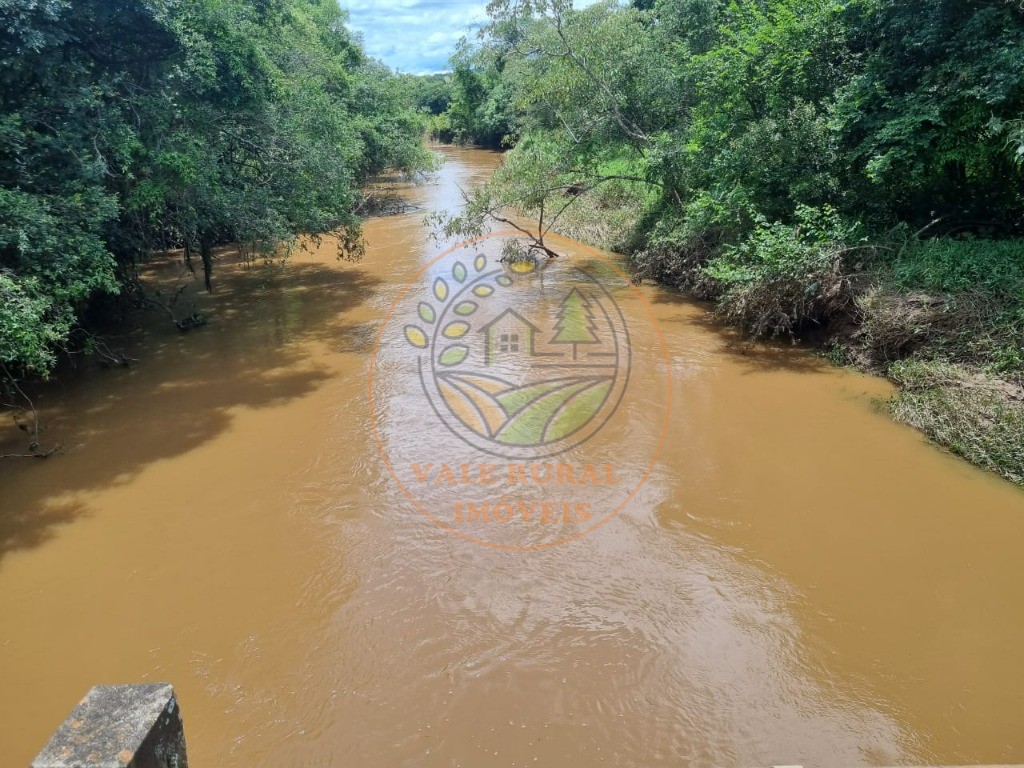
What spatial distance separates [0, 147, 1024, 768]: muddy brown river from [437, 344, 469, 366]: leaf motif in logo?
3.97ft

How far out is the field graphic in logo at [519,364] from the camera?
20.1 feet

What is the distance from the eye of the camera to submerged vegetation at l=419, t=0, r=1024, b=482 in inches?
226

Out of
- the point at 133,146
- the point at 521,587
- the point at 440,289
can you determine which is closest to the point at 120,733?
the point at 521,587

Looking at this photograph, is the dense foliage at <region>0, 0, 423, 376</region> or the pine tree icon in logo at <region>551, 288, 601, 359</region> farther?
the pine tree icon in logo at <region>551, 288, 601, 359</region>

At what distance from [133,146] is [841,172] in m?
7.94

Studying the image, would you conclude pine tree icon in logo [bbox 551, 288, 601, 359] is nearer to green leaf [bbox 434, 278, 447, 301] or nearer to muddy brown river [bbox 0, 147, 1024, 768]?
muddy brown river [bbox 0, 147, 1024, 768]

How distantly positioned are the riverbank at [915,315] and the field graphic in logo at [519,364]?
1.91 meters

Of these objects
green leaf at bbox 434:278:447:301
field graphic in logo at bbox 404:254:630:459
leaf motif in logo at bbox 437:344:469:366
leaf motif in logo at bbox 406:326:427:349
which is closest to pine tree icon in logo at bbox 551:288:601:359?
field graphic in logo at bbox 404:254:630:459

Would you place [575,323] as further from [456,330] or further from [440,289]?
[440,289]

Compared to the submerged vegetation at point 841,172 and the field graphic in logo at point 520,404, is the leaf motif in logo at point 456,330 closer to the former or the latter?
the field graphic in logo at point 520,404

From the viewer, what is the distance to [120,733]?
1.44 meters

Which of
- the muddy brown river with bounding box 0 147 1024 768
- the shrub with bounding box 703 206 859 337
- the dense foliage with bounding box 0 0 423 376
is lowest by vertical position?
the muddy brown river with bounding box 0 147 1024 768

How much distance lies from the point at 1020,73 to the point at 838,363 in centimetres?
309

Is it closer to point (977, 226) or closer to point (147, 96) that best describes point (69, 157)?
point (147, 96)
